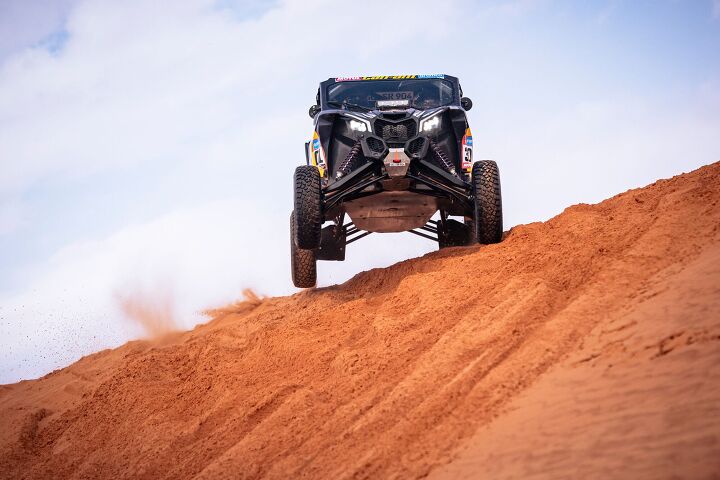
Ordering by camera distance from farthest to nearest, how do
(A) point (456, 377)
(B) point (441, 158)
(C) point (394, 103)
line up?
1. (C) point (394, 103)
2. (B) point (441, 158)
3. (A) point (456, 377)

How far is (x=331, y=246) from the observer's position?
11297mm

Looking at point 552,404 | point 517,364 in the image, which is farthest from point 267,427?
point 552,404

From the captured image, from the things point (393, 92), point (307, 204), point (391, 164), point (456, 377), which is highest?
point (393, 92)

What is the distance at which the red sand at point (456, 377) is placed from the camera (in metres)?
4.32

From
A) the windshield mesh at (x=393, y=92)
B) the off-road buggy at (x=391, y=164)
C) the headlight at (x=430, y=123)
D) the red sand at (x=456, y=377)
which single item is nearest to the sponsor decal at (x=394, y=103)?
the off-road buggy at (x=391, y=164)

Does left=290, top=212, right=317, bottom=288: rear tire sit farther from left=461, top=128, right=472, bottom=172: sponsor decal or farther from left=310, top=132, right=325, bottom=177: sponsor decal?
left=461, top=128, right=472, bottom=172: sponsor decal

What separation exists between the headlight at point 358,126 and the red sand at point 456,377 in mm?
1899

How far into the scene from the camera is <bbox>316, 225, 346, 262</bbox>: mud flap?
11.2 meters

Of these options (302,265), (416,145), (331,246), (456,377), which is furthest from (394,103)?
(456,377)

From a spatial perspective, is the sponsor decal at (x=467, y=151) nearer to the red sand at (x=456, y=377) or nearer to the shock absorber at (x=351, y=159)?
the red sand at (x=456, y=377)

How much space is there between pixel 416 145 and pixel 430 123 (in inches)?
15.7

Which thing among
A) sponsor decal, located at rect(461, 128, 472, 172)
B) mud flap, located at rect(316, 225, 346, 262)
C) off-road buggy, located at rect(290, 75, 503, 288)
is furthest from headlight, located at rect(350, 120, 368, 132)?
mud flap, located at rect(316, 225, 346, 262)

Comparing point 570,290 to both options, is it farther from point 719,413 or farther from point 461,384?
point 719,413

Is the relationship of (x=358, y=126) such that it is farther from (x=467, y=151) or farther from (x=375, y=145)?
(x=467, y=151)
